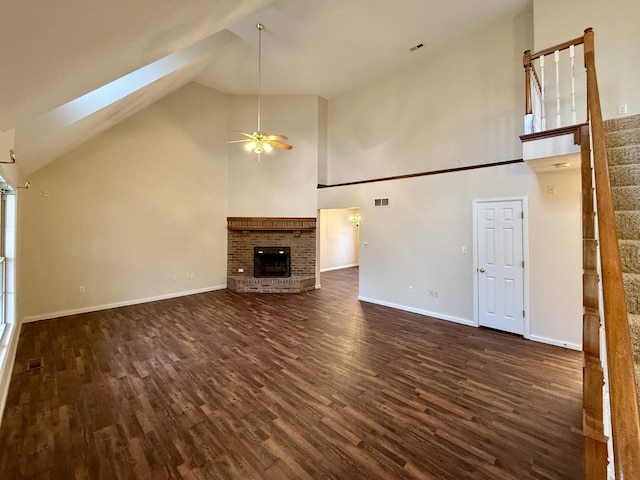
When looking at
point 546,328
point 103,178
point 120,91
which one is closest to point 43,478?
point 120,91

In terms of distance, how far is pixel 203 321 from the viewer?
471cm

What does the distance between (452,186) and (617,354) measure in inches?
172

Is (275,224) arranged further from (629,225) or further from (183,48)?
(629,225)

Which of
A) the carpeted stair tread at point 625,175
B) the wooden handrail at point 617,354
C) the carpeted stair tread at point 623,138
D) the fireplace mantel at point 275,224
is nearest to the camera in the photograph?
the wooden handrail at point 617,354

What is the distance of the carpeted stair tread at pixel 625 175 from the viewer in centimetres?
217

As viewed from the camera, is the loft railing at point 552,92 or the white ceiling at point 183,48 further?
the loft railing at point 552,92

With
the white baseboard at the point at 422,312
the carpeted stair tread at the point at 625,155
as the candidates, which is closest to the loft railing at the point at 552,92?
the carpeted stair tread at the point at 625,155

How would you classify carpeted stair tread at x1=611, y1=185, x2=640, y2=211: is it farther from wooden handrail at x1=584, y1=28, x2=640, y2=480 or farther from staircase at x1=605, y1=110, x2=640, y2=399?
wooden handrail at x1=584, y1=28, x2=640, y2=480

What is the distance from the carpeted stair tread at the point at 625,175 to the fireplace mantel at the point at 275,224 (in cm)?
538

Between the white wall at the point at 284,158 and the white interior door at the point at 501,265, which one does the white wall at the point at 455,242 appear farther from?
the white wall at the point at 284,158

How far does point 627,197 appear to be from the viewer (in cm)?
206

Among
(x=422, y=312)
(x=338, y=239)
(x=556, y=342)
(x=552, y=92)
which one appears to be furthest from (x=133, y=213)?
(x=556, y=342)

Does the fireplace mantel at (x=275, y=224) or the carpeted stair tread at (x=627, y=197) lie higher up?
the fireplace mantel at (x=275, y=224)

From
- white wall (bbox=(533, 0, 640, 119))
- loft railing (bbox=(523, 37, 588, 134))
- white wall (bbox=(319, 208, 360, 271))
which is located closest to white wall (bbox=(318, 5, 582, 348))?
loft railing (bbox=(523, 37, 588, 134))
